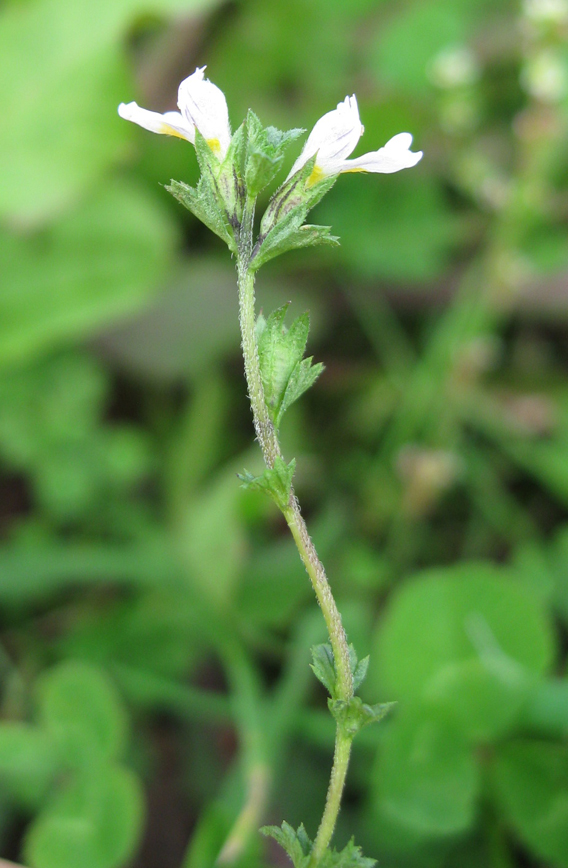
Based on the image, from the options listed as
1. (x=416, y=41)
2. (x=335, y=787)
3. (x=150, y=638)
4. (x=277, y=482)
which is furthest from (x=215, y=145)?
(x=416, y=41)

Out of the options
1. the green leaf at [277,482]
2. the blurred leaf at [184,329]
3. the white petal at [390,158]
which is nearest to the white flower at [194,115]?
the white petal at [390,158]

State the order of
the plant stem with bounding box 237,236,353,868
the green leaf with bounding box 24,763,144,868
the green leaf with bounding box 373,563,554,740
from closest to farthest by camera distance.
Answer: the plant stem with bounding box 237,236,353,868, the green leaf with bounding box 24,763,144,868, the green leaf with bounding box 373,563,554,740

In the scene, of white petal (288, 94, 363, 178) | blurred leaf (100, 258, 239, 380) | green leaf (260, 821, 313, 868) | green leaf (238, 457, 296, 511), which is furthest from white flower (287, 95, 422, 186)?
blurred leaf (100, 258, 239, 380)

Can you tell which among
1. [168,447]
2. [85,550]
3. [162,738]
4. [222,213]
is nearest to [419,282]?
[168,447]

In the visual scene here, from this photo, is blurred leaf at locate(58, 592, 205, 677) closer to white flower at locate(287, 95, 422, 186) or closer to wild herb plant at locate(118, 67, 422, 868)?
wild herb plant at locate(118, 67, 422, 868)

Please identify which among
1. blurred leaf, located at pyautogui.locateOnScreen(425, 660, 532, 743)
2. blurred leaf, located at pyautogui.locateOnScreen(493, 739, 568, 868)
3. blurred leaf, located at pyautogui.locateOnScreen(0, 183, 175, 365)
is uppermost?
blurred leaf, located at pyautogui.locateOnScreen(0, 183, 175, 365)

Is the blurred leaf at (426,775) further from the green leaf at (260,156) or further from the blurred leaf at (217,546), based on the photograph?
the green leaf at (260,156)

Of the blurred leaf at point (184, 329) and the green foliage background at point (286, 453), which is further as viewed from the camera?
the blurred leaf at point (184, 329)

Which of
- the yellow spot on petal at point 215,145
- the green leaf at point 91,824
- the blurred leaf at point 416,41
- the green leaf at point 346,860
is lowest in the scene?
the green leaf at point 346,860

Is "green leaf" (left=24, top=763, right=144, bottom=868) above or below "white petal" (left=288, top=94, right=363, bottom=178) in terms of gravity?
below
